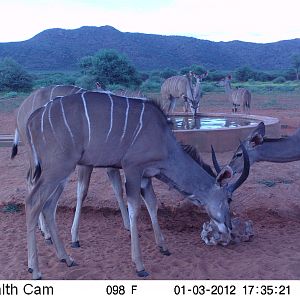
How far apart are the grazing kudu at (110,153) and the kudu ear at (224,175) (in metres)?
0.01

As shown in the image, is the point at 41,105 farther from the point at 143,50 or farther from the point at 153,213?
the point at 143,50

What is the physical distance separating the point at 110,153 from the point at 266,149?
298 centimetres

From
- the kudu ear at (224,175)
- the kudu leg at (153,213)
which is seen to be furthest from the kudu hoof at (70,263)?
the kudu ear at (224,175)

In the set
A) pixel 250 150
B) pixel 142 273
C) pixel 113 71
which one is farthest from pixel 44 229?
pixel 113 71

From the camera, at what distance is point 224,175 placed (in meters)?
5.05

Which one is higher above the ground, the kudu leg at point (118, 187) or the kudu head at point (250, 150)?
the kudu head at point (250, 150)

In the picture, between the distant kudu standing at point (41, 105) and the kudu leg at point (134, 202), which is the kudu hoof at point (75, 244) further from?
the kudu leg at point (134, 202)

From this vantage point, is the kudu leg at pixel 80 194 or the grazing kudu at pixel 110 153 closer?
the grazing kudu at pixel 110 153

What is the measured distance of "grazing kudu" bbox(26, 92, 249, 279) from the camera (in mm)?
4625

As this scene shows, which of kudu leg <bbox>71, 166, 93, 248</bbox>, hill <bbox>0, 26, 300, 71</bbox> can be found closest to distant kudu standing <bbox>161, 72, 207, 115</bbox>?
kudu leg <bbox>71, 166, 93, 248</bbox>

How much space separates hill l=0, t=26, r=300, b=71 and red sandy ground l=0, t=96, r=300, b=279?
6361cm

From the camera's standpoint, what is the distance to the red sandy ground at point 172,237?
4.84 metres

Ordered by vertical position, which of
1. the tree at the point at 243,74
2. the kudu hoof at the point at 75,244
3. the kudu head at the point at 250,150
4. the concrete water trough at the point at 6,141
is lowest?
the kudu hoof at the point at 75,244
